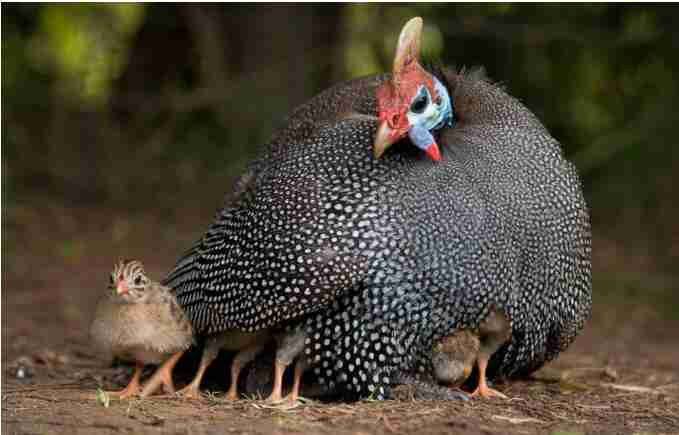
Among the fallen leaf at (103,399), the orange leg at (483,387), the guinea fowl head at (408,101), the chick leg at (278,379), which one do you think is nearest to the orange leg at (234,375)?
the chick leg at (278,379)

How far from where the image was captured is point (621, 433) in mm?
4586

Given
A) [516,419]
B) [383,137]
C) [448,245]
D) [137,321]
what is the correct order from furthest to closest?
[137,321] → [448,245] → [383,137] → [516,419]

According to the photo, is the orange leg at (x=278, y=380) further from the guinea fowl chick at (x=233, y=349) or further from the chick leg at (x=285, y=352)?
the guinea fowl chick at (x=233, y=349)

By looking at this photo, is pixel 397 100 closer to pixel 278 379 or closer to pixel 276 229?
pixel 276 229

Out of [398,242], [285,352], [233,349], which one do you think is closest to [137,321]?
[233,349]

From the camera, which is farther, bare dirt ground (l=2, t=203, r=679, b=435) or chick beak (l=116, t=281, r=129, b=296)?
chick beak (l=116, t=281, r=129, b=296)

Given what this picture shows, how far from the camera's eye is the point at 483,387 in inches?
209

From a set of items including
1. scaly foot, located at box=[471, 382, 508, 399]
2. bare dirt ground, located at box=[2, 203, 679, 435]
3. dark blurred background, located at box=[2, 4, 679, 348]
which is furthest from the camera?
dark blurred background, located at box=[2, 4, 679, 348]

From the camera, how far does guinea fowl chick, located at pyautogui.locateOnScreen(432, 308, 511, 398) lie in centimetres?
511

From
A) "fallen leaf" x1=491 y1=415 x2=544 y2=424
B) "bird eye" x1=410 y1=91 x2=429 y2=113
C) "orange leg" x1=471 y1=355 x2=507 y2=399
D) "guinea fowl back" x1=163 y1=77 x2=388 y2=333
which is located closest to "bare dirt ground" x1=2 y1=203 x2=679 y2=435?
"fallen leaf" x1=491 y1=415 x2=544 y2=424

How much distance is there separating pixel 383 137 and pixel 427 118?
330 mm

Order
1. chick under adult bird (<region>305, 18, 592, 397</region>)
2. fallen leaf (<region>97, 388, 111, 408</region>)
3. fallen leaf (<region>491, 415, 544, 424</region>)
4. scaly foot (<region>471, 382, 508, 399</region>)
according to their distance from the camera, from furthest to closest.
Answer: scaly foot (<region>471, 382, 508, 399</region>) → chick under adult bird (<region>305, 18, 592, 397</region>) → fallen leaf (<region>97, 388, 111, 408</region>) → fallen leaf (<region>491, 415, 544, 424</region>)

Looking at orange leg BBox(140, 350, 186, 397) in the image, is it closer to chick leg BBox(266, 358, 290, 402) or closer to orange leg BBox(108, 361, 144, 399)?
orange leg BBox(108, 361, 144, 399)

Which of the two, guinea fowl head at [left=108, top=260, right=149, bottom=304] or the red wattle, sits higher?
the red wattle
